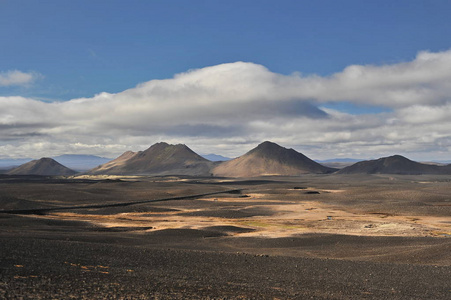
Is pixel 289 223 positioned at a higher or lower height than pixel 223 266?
lower

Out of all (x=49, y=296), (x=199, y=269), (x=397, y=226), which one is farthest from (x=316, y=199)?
(x=49, y=296)

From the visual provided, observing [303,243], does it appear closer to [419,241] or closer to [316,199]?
[419,241]

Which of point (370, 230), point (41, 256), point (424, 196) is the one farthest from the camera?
point (424, 196)

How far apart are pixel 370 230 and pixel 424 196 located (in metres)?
44.1

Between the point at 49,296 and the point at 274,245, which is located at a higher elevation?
the point at 49,296

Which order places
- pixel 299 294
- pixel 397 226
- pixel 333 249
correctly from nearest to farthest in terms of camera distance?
pixel 299 294 < pixel 333 249 < pixel 397 226

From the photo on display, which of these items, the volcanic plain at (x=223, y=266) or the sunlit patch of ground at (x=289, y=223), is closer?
the volcanic plain at (x=223, y=266)

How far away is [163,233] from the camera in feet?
108

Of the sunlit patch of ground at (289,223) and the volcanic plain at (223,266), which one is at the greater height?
the volcanic plain at (223,266)

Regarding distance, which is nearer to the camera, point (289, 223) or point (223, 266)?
point (223, 266)

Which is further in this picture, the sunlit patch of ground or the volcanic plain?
the sunlit patch of ground

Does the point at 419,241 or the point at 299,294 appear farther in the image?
the point at 419,241

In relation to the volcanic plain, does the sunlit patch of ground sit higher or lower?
lower

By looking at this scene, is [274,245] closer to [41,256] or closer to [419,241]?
[419,241]
